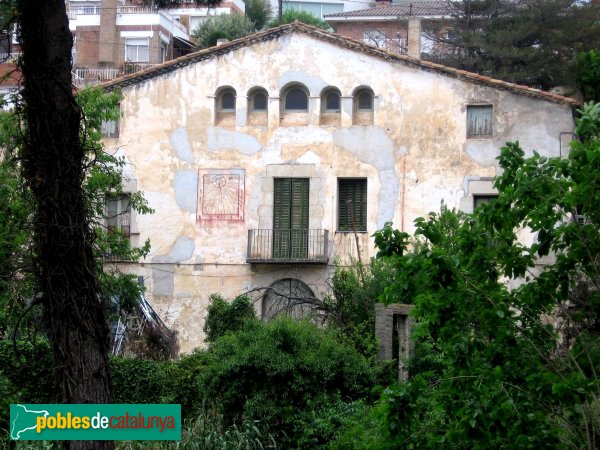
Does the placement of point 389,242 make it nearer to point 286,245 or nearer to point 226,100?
point 286,245

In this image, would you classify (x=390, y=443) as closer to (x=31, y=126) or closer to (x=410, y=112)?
(x=31, y=126)

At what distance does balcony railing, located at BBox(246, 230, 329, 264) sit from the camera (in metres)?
31.2

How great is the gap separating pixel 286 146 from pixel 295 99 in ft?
4.81

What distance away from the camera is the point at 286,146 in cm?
3212

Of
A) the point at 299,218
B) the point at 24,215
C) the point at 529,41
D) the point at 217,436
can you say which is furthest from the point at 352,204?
the point at 529,41

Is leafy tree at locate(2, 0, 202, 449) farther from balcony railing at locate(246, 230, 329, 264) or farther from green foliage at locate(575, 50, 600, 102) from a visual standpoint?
green foliage at locate(575, 50, 600, 102)

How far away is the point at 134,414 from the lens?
10023 millimetres

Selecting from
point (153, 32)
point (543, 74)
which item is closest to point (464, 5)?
point (543, 74)

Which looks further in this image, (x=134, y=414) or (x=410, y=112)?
(x=410, y=112)

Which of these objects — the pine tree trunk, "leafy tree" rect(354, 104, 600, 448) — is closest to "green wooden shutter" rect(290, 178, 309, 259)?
"leafy tree" rect(354, 104, 600, 448)

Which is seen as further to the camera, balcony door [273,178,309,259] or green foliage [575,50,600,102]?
green foliage [575,50,600,102]

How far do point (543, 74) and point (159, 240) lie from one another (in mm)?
18779

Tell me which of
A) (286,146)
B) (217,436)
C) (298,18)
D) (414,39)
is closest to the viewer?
(217,436)

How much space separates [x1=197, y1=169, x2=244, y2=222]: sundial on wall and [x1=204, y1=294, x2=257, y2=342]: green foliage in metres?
3.44
